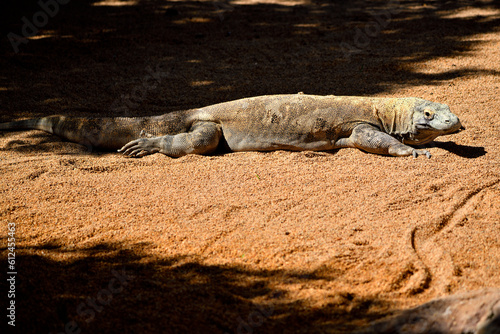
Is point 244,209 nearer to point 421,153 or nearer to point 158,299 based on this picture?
point 158,299

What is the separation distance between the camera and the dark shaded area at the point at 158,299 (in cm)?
285

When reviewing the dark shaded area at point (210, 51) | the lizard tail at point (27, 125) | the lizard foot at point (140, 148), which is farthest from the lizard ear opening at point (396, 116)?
the lizard tail at point (27, 125)

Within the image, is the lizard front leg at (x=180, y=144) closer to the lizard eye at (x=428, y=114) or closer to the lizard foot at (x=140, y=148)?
the lizard foot at (x=140, y=148)

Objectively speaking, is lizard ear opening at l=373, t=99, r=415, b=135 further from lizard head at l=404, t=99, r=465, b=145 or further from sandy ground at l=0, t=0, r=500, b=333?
sandy ground at l=0, t=0, r=500, b=333

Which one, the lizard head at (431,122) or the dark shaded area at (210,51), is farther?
the dark shaded area at (210,51)

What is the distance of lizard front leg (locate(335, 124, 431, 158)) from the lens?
17.4 feet

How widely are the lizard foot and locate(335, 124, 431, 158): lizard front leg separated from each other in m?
2.53

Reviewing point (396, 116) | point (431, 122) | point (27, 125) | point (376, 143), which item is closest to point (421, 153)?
point (431, 122)

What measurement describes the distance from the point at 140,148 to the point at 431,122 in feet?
12.0

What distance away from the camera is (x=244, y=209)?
4375 millimetres

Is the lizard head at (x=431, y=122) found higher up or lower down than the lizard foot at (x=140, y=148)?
higher up

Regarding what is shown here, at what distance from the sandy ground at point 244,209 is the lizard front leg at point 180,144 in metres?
0.23

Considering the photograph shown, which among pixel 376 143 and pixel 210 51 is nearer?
pixel 376 143

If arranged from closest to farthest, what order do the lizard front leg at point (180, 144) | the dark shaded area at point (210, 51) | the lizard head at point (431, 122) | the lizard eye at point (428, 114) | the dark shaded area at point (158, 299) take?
1. the dark shaded area at point (158, 299)
2. the lizard head at point (431, 122)
3. the lizard eye at point (428, 114)
4. the lizard front leg at point (180, 144)
5. the dark shaded area at point (210, 51)
